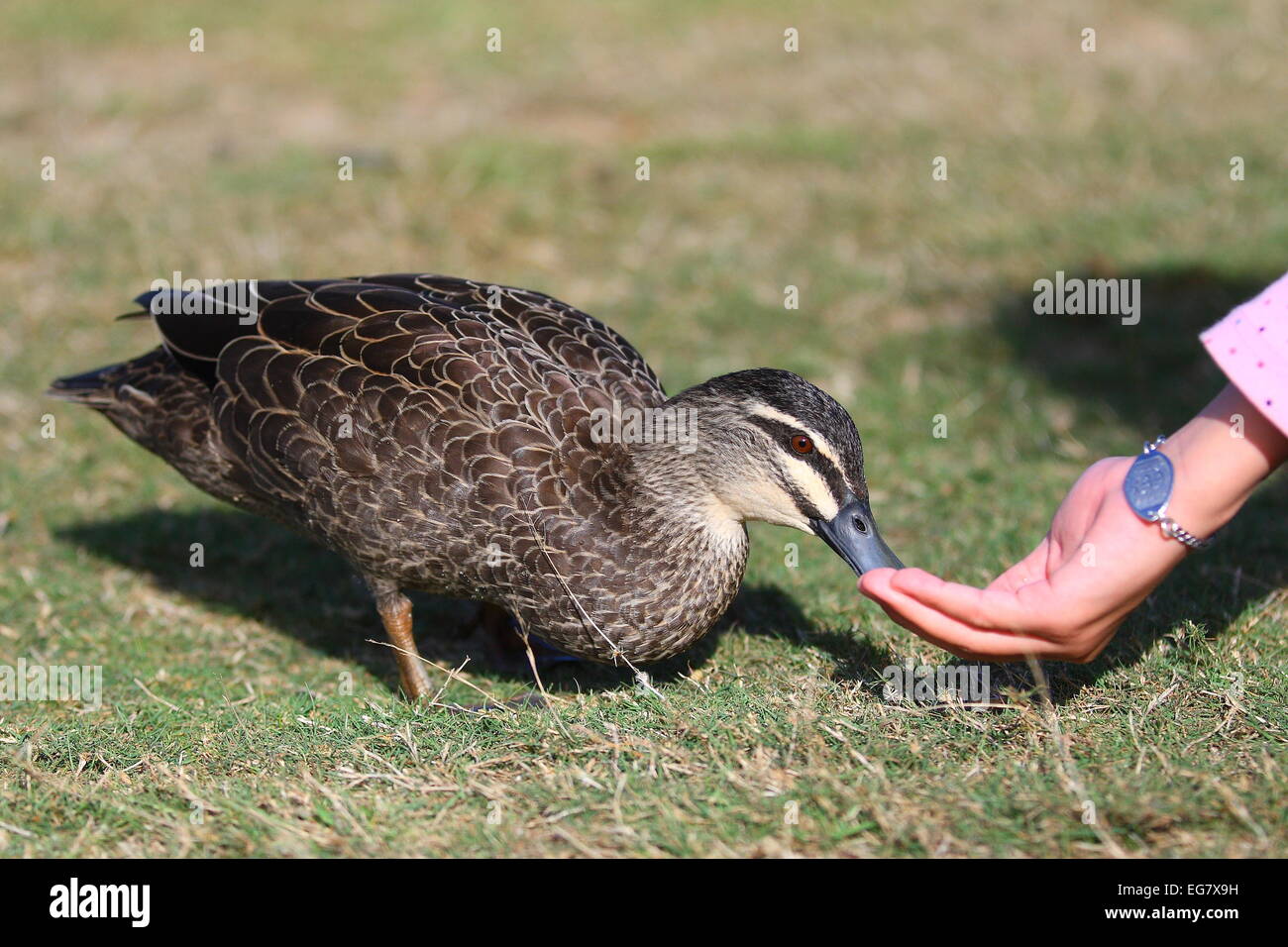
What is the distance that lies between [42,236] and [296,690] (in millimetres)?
5318

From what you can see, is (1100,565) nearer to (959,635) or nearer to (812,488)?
(959,635)

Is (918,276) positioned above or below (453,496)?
above

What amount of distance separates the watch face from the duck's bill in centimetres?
87

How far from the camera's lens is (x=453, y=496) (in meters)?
4.27

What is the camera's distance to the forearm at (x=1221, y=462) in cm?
310

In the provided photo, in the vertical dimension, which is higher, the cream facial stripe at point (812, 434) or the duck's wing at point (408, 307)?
the duck's wing at point (408, 307)

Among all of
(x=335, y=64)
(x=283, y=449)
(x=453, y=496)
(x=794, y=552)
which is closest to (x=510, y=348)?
(x=453, y=496)

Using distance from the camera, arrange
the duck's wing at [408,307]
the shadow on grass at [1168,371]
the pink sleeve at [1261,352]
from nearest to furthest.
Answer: the pink sleeve at [1261,352] → the duck's wing at [408,307] → the shadow on grass at [1168,371]

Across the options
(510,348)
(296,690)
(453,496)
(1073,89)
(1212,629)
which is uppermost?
(1073,89)

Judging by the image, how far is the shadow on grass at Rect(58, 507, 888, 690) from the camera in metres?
4.86

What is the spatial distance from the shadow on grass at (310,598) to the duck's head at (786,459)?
24.9 inches

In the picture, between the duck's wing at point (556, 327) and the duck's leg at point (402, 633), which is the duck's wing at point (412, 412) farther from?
the duck's leg at point (402, 633)

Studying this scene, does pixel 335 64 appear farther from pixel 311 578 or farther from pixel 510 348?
pixel 510 348

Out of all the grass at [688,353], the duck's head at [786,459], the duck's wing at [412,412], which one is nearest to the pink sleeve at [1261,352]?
the grass at [688,353]
